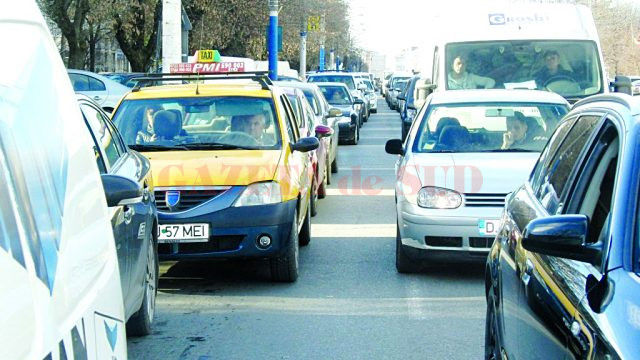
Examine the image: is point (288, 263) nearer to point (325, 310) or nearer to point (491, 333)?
point (325, 310)

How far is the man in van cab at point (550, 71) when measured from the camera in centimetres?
1417

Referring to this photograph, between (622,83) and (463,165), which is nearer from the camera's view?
(463,165)

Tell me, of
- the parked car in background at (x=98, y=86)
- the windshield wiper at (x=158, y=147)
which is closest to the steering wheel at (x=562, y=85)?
the windshield wiper at (x=158, y=147)

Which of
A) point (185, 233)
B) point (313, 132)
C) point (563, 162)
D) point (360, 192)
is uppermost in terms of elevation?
point (563, 162)

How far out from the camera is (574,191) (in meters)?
3.78

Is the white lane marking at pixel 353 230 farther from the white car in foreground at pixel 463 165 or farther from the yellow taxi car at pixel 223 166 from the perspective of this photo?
the white car in foreground at pixel 463 165

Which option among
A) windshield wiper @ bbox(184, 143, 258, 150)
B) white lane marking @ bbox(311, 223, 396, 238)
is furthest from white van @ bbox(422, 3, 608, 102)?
windshield wiper @ bbox(184, 143, 258, 150)

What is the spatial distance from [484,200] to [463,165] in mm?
508

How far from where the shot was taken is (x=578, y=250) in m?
3.01

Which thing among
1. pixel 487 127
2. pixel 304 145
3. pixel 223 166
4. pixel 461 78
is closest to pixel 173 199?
pixel 223 166

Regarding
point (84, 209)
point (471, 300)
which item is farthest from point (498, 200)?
point (84, 209)

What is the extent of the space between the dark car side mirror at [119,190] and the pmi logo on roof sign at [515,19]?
12.0 meters

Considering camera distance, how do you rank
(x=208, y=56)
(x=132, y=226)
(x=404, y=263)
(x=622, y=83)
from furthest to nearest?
(x=622, y=83) → (x=208, y=56) → (x=404, y=263) → (x=132, y=226)

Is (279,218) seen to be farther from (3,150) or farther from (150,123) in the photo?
(3,150)
